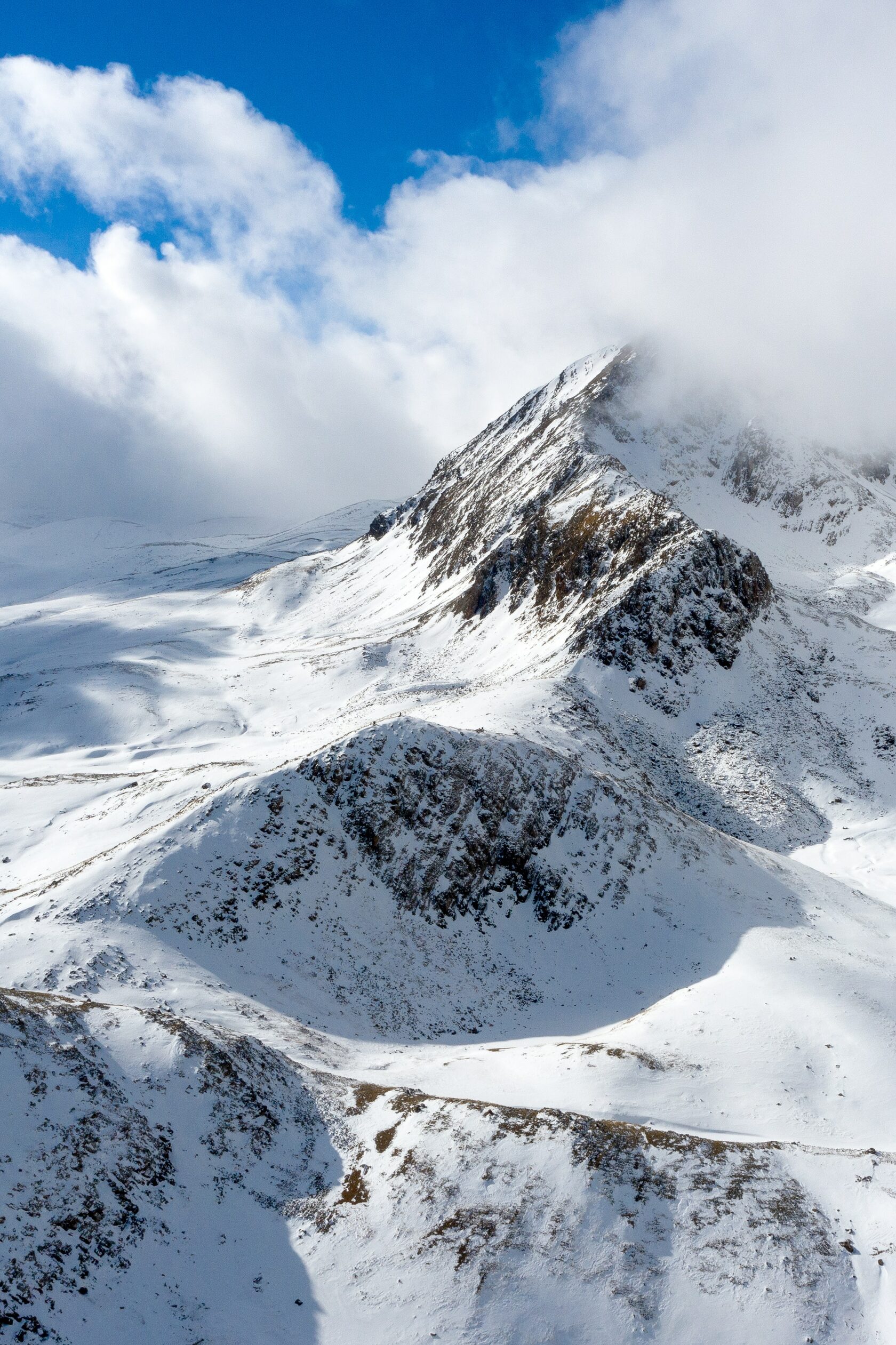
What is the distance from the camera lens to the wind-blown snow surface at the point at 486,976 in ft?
41.9

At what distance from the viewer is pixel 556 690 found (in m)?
44.4

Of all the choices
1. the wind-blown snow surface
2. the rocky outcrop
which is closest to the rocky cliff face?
the wind-blown snow surface

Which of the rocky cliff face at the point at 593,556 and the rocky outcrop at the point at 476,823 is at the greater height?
the rocky cliff face at the point at 593,556

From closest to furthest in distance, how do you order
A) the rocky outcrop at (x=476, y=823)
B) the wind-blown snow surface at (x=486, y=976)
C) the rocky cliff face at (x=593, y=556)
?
the wind-blown snow surface at (x=486, y=976)
the rocky outcrop at (x=476, y=823)
the rocky cliff face at (x=593, y=556)

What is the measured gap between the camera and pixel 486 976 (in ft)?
86.0

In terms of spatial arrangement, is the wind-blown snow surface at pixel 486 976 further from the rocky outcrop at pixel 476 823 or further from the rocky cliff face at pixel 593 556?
the rocky cliff face at pixel 593 556

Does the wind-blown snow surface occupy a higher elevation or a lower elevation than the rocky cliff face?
lower

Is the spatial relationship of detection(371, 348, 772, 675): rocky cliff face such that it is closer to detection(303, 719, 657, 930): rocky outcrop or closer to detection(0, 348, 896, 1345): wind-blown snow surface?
detection(0, 348, 896, 1345): wind-blown snow surface

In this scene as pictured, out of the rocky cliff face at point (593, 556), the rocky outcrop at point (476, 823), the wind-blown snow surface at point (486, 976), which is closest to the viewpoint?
the wind-blown snow surface at point (486, 976)

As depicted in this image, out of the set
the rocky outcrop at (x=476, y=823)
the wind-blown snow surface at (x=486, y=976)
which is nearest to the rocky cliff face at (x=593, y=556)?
the wind-blown snow surface at (x=486, y=976)

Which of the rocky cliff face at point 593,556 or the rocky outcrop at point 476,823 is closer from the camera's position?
the rocky outcrop at point 476,823

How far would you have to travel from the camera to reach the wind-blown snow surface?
1277 cm

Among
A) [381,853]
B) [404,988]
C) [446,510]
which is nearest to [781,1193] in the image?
[404,988]

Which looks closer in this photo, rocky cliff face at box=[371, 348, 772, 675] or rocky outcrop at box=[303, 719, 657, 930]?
rocky outcrop at box=[303, 719, 657, 930]
